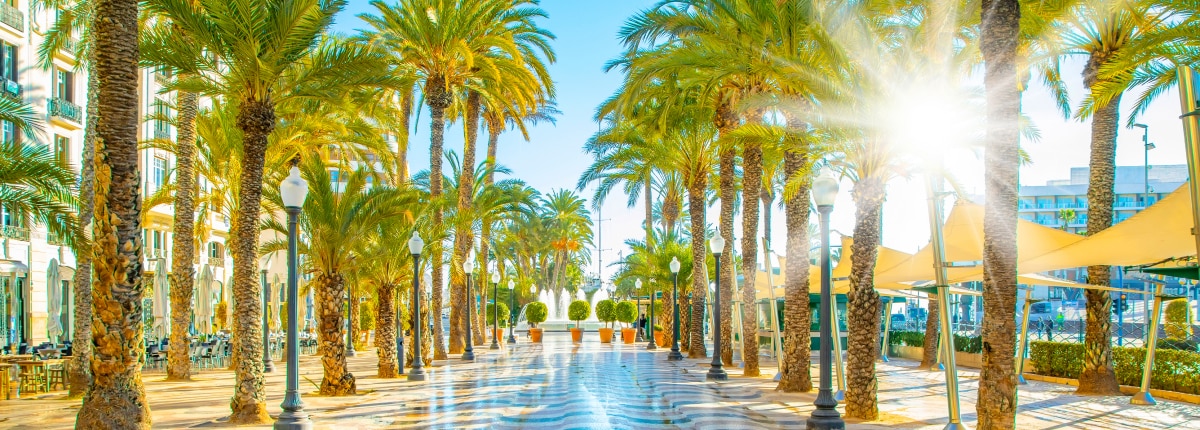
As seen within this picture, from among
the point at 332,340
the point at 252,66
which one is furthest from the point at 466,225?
the point at 252,66

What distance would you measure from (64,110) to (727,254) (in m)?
21.7

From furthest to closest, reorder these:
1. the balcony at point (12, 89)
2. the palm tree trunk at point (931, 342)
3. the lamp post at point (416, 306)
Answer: the balcony at point (12, 89) < the palm tree trunk at point (931, 342) < the lamp post at point (416, 306)

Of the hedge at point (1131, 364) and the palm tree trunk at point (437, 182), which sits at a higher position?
the palm tree trunk at point (437, 182)

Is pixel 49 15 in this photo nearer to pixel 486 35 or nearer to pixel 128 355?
pixel 486 35

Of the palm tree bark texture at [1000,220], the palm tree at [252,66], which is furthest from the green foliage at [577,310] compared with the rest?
the palm tree bark texture at [1000,220]

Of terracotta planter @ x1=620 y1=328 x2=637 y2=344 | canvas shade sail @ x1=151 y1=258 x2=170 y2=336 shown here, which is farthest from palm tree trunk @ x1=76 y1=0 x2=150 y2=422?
terracotta planter @ x1=620 y1=328 x2=637 y2=344

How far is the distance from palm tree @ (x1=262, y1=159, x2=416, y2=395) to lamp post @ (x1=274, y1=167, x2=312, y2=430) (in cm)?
545

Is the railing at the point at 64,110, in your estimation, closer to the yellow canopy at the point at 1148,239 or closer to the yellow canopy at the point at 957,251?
the yellow canopy at the point at 957,251

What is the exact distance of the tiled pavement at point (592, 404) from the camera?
14.0 metres

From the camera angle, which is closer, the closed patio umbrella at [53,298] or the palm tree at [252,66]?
the palm tree at [252,66]

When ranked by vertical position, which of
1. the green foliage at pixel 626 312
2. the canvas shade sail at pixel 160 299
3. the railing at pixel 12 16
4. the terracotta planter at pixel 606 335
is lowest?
the terracotta planter at pixel 606 335

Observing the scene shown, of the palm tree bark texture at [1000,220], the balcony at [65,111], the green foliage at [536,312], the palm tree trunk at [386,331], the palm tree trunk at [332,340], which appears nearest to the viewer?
the palm tree bark texture at [1000,220]

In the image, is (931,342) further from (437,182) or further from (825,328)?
(825,328)

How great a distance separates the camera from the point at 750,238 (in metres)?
23.4
